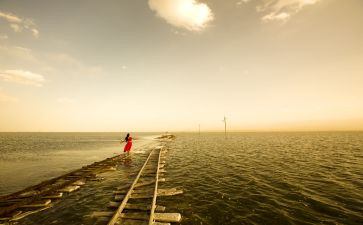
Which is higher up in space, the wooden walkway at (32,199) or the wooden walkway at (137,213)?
the wooden walkway at (137,213)

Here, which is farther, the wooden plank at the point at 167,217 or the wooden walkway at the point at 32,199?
the wooden walkway at the point at 32,199

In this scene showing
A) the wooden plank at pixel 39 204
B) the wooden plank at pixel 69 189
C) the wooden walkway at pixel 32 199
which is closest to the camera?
the wooden walkway at pixel 32 199

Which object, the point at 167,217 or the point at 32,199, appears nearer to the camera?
the point at 167,217

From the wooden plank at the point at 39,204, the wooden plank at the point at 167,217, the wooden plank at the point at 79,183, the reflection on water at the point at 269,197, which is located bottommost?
the reflection on water at the point at 269,197

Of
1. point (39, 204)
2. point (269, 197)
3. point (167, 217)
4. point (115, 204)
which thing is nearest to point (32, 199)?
point (39, 204)

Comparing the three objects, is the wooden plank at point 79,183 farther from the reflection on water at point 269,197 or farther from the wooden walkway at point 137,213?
the reflection on water at point 269,197

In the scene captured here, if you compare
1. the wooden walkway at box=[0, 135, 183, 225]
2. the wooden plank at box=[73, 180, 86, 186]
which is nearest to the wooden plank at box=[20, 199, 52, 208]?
the wooden walkway at box=[0, 135, 183, 225]

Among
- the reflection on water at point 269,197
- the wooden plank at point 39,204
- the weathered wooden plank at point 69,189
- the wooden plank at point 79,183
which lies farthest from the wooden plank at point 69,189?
the reflection on water at point 269,197

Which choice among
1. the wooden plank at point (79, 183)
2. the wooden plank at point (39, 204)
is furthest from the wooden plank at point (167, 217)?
the wooden plank at point (79, 183)

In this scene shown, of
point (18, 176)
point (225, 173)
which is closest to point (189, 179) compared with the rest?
point (225, 173)

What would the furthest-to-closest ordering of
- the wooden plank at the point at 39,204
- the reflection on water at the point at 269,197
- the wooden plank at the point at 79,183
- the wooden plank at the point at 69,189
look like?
the wooden plank at the point at 79,183 → the wooden plank at the point at 69,189 → the wooden plank at the point at 39,204 → the reflection on water at the point at 269,197

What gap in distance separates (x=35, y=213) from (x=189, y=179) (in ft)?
32.9

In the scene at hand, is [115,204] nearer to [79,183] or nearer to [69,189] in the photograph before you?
[69,189]

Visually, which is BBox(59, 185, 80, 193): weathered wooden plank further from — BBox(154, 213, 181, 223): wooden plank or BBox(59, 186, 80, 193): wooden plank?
BBox(154, 213, 181, 223): wooden plank
